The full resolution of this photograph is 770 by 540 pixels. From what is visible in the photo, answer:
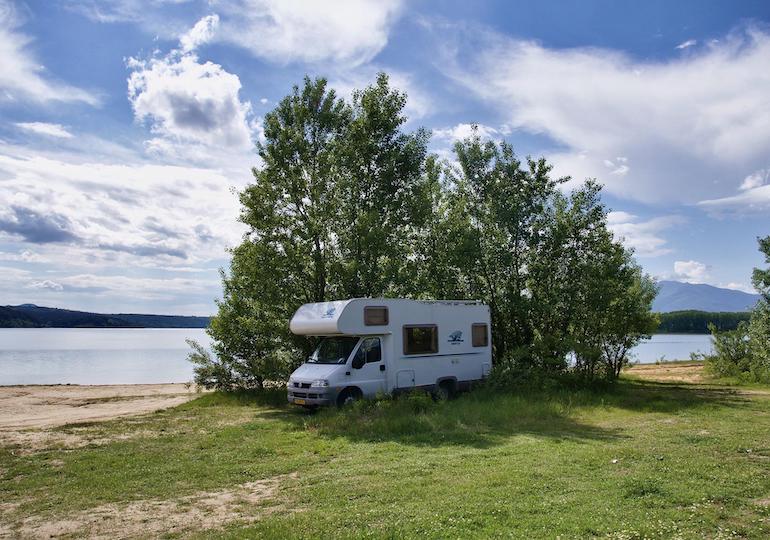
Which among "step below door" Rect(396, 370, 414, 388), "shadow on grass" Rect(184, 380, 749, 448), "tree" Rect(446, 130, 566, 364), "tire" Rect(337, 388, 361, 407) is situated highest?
"tree" Rect(446, 130, 566, 364)

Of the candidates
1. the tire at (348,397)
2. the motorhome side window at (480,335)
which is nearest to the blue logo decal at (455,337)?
the motorhome side window at (480,335)

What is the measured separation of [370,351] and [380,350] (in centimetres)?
35

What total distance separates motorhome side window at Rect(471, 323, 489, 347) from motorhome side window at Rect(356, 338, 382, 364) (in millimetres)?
4007

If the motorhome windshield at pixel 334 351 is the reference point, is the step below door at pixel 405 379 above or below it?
below

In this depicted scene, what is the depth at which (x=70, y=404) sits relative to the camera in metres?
20.4

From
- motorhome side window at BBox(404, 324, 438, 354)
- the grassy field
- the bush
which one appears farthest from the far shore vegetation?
the bush

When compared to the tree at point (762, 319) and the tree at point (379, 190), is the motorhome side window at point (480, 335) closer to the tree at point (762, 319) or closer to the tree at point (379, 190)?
the tree at point (379, 190)

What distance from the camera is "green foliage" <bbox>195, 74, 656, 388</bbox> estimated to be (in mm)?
19438

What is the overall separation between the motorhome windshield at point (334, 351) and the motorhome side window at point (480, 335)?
474 cm

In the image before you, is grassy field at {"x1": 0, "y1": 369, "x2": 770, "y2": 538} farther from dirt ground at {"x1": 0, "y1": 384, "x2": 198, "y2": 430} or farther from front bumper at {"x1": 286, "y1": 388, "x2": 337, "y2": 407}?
dirt ground at {"x1": 0, "y1": 384, "x2": 198, "y2": 430}

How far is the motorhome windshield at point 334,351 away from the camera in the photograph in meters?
15.9

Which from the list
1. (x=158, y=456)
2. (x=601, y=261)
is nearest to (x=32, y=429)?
(x=158, y=456)

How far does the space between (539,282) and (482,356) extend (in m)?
4.18

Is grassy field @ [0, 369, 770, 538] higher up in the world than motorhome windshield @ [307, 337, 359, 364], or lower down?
lower down
